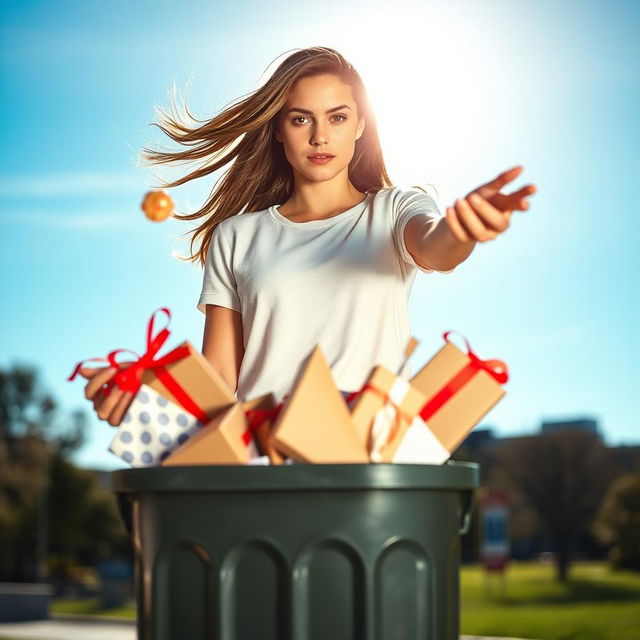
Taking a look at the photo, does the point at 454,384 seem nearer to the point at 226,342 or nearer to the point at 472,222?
the point at 472,222

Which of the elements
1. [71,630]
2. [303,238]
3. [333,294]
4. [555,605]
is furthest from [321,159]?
[555,605]

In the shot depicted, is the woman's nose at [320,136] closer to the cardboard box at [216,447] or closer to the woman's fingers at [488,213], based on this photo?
the woman's fingers at [488,213]

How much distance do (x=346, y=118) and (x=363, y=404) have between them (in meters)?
0.76

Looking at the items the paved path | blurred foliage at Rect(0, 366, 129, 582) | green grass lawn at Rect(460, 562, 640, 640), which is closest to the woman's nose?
the paved path

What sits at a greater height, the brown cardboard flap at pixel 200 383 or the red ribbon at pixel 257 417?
the brown cardboard flap at pixel 200 383

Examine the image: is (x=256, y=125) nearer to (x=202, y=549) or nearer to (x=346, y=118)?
(x=346, y=118)

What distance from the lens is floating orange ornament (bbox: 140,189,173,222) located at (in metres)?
1.82

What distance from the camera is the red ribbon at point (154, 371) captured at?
5.55ft

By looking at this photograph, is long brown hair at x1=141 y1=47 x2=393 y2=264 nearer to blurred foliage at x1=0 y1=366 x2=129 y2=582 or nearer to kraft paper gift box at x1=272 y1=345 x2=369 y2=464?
kraft paper gift box at x1=272 y1=345 x2=369 y2=464

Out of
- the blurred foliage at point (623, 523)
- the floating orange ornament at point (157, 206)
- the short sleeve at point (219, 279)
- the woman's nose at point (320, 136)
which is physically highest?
the woman's nose at point (320, 136)

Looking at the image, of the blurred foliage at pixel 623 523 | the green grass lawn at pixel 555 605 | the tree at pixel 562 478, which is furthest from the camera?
the tree at pixel 562 478

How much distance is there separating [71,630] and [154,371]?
1592 centimetres

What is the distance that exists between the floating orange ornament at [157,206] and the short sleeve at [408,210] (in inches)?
18.2

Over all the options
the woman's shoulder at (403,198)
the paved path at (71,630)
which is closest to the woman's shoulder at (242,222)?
the woman's shoulder at (403,198)
